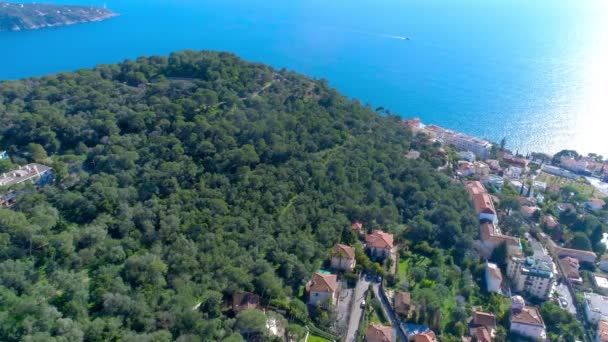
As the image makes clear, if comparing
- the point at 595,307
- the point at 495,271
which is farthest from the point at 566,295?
the point at 495,271

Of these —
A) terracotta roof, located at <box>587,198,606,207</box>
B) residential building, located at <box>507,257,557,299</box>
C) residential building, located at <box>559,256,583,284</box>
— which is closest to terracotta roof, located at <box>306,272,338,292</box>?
residential building, located at <box>507,257,557,299</box>

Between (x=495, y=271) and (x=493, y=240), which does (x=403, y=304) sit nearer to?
(x=495, y=271)

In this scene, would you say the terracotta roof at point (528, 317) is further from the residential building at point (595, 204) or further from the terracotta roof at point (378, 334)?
the residential building at point (595, 204)

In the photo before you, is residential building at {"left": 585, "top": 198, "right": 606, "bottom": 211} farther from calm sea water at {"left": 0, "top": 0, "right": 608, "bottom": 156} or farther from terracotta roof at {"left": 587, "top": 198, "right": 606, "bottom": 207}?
calm sea water at {"left": 0, "top": 0, "right": 608, "bottom": 156}

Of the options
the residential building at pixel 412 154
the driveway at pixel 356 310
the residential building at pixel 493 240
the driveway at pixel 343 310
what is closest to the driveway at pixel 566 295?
the residential building at pixel 493 240

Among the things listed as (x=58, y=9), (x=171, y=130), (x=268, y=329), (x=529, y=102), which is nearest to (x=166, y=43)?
(x=58, y=9)
